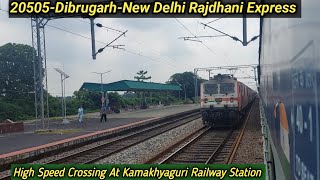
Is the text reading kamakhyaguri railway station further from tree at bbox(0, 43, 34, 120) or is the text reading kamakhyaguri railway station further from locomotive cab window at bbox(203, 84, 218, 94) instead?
tree at bbox(0, 43, 34, 120)

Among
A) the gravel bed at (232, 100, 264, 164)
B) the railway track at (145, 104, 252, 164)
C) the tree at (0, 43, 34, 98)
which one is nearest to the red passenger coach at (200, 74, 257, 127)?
the gravel bed at (232, 100, 264, 164)

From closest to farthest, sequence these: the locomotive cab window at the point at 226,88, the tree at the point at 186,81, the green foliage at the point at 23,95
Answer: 1. the locomotive cab window at the point at 226,88
2. the green foliage at the point at 23,95
3. the tree at the point at 186,81

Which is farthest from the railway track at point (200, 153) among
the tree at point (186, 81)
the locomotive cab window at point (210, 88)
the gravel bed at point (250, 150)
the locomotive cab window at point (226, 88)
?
the tree at point (186, 81)

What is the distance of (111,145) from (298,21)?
14899mm

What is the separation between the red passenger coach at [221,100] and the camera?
63.0 feet

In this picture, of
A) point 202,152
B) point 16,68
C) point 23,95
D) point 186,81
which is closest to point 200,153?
point 202,152

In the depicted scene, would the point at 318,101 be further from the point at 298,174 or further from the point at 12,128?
the point at 12,128

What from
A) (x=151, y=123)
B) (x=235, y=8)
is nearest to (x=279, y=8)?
(x=235, y=8)

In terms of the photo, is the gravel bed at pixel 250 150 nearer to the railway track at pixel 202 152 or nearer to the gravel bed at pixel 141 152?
the railway track at pixel 202 152

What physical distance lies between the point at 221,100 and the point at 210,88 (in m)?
0.98

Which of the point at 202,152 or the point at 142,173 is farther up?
the point at 142,173

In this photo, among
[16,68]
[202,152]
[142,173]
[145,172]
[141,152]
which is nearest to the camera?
[142,173]

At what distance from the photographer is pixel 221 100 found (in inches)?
766

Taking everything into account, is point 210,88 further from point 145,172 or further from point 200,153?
point 145,172
